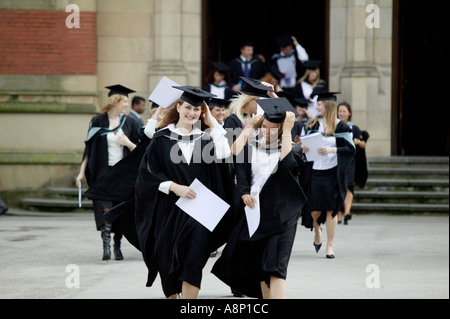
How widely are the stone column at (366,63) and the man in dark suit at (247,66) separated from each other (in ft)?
4.45

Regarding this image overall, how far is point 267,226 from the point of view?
7871 millimetres

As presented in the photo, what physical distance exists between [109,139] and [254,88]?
3458 millimetres

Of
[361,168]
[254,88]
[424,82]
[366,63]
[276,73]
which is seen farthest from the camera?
[424,82]

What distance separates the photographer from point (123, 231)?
9.40m

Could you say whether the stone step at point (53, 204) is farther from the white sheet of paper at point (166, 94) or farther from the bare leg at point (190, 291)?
the bare leg at point (190, 291)

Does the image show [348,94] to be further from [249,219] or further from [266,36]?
[249,219]

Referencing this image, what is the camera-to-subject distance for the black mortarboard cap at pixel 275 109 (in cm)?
782

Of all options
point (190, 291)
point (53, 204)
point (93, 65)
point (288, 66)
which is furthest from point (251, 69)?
point (190, 291)

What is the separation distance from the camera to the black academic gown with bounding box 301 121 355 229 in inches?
479

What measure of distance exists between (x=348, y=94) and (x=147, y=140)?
28.6ft

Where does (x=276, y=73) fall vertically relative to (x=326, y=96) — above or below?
above

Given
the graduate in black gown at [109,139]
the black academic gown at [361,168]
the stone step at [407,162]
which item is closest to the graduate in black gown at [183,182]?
the graduate in black gown at [109,139]

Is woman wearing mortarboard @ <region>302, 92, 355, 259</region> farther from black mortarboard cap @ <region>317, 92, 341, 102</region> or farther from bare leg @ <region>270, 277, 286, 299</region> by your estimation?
bare leg @ <region>270, 277, 286, 299</region>

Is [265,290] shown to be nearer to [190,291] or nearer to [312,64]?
[190,291]
